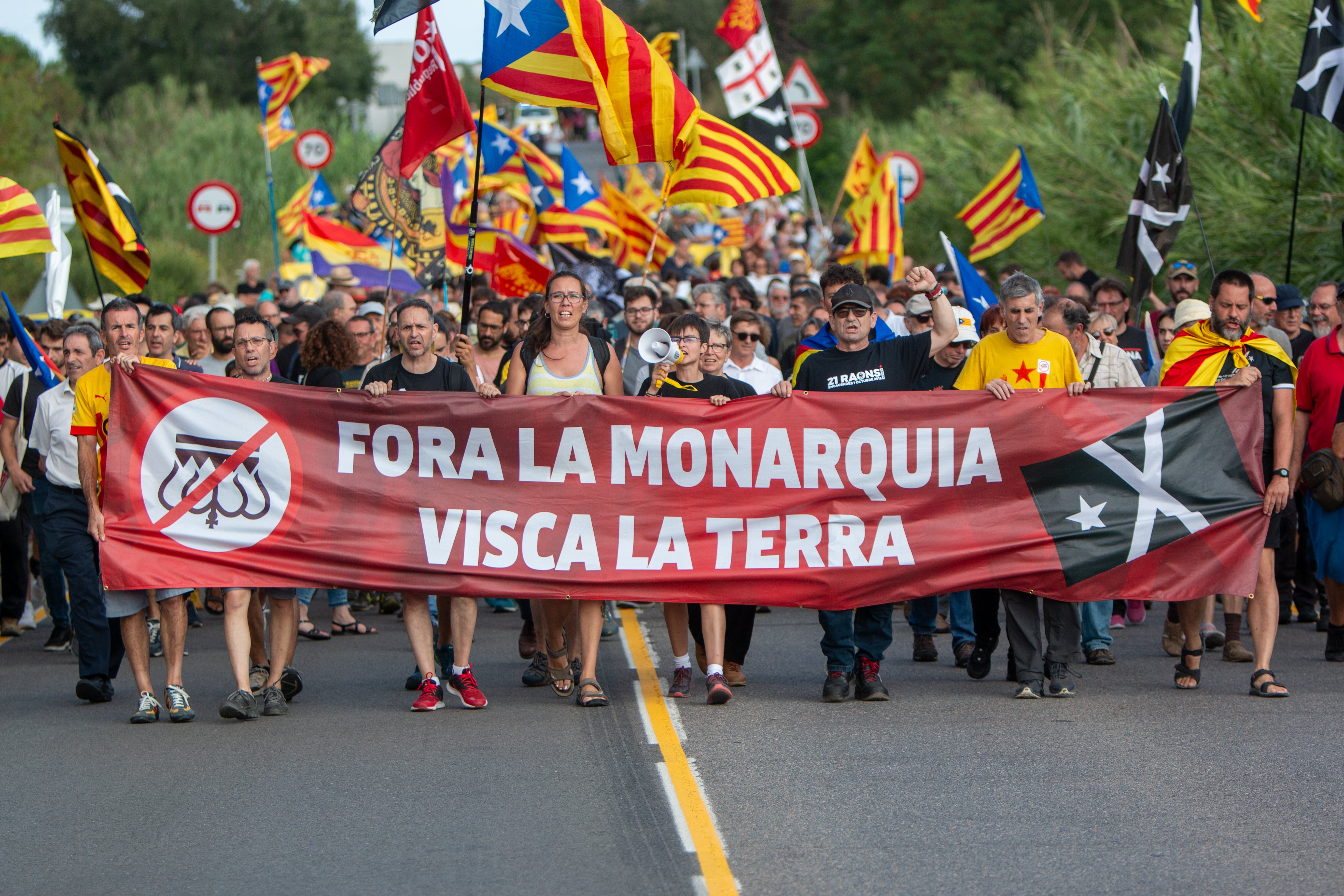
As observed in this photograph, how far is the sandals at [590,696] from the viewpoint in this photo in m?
8.22

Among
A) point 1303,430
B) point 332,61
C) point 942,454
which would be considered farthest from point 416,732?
point 332,61

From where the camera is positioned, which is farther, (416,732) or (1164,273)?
(1164,273)

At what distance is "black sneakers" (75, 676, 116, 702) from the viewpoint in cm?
863

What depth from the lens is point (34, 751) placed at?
299 inches

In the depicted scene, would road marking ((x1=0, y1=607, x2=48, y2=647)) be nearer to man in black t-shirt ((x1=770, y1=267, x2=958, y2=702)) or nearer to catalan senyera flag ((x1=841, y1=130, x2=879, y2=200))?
man in black t-shirt ((x1=770, y1=267, x2=958, y2=702))

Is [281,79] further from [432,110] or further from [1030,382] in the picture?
[1030,382]

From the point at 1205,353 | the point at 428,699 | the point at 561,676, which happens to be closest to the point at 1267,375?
the point at 1205,353

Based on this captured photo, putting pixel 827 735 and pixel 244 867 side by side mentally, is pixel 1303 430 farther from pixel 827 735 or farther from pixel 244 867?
pixel 244 867

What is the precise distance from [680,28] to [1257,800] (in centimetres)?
7142

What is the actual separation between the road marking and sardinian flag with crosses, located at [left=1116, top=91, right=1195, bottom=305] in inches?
343

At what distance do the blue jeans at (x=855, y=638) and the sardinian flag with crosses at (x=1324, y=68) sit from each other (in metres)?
6.24

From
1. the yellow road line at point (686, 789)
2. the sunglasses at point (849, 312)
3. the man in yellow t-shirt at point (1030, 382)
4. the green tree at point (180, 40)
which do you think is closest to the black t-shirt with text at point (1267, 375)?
the man in yellow t-shirt at point (1030, 382)

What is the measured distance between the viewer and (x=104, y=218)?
1127cm

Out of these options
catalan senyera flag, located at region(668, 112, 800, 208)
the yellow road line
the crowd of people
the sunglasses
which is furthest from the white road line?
catalan senyera flag, located at region(668, 112, 800, 208)
